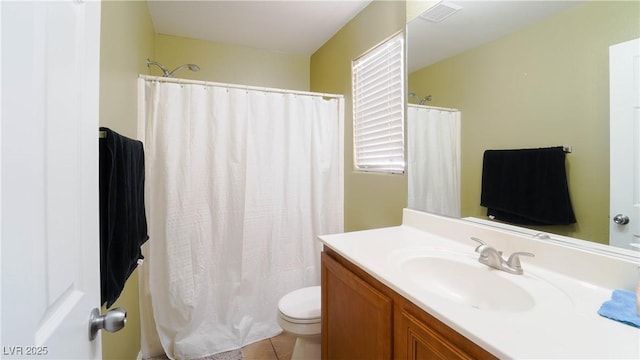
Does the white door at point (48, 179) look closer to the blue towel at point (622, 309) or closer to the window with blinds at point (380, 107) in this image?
the blue towel at point (622, 309)

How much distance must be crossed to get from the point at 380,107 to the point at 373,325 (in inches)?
52.3

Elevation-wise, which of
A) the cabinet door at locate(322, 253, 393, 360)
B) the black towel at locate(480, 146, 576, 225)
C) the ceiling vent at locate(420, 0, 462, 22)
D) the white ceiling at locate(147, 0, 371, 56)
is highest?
the white ceiling at locate(147, 0, 371, 56)

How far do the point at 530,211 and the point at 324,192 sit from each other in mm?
1381

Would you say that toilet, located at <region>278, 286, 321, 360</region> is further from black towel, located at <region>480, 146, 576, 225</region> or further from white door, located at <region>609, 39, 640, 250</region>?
white door, located at <region>609, 39, 640, 250</region>

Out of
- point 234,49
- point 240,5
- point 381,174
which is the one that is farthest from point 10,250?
point 234,49

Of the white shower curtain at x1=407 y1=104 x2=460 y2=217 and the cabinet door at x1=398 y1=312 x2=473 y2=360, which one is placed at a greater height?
the white shower curtain at x1=407 y1=104 x2=460 y2=217

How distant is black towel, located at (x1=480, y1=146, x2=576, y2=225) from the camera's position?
0.97 meters

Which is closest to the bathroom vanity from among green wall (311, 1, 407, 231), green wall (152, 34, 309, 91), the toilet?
the toilet

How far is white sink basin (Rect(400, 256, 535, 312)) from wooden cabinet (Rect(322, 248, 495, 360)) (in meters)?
0.12

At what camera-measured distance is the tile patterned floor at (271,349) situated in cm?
185

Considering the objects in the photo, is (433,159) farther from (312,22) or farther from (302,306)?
(312,22)

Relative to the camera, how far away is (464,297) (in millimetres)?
1064

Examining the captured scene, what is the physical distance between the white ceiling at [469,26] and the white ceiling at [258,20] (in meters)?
0.62

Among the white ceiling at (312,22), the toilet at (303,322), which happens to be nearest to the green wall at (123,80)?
the white ceiling at (312,22)
